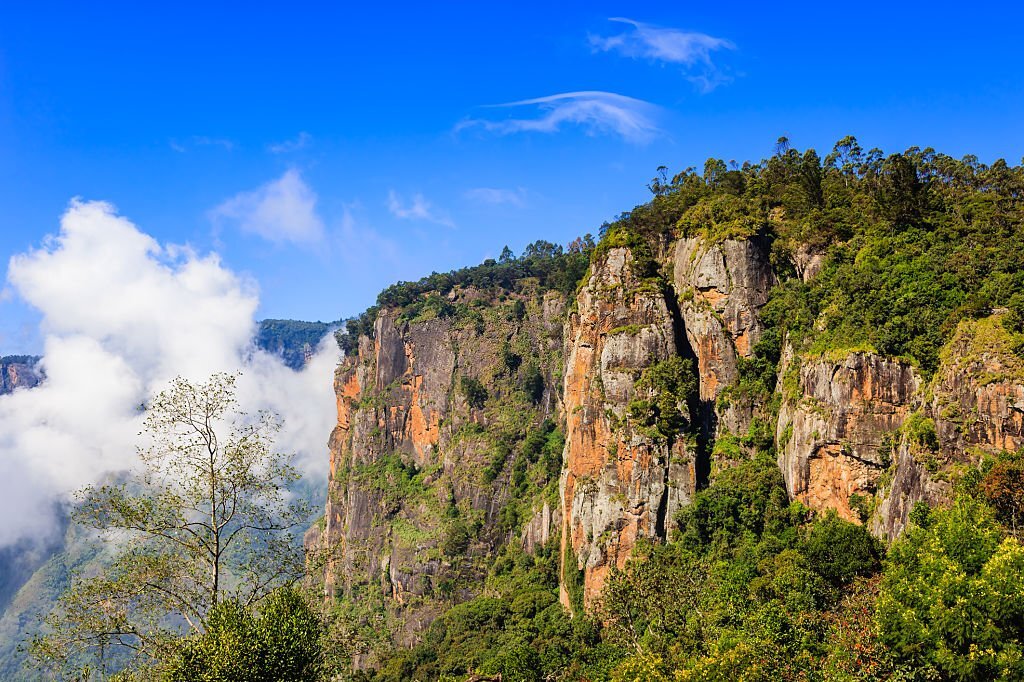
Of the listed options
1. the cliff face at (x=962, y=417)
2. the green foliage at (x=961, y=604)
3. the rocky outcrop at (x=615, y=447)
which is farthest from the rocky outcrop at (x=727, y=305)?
the green foliage at (x=961, y=604)

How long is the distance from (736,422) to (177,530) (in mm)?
42912

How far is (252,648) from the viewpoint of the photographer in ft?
70.3

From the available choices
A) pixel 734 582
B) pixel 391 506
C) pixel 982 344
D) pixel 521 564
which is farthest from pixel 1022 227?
pixel 391 506

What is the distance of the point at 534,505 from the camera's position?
85.1 metres

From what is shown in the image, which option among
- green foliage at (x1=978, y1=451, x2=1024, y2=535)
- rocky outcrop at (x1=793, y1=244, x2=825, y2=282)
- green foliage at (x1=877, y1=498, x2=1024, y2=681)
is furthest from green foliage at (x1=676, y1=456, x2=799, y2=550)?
green foliage at (x1=877, y1=498, x2=1024, y2=681)

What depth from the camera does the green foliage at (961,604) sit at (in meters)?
24.2

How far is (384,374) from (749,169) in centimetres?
6759

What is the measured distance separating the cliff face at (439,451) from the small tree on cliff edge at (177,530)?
187 ft

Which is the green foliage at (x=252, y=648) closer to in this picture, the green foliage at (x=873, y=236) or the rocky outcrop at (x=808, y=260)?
the green foliage at (x=873, y=236)

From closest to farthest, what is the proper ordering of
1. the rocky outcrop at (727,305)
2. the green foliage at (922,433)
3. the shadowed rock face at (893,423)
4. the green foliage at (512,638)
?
1. the shadowed rock face at (893,423)
2. the green foliage at (922,433)
3. the green foliage at (512,638)
4. the rocky outcrop at (727,305)

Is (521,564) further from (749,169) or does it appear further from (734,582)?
(749,169)

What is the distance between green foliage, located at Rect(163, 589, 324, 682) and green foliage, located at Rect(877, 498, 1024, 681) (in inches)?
881

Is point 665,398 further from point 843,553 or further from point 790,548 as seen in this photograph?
point 843,553

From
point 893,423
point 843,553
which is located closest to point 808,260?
point 893,423
